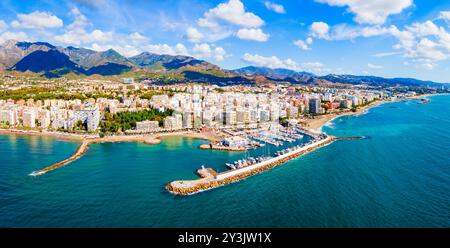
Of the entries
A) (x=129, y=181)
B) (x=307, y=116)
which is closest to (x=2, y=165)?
(x=129, y=181)

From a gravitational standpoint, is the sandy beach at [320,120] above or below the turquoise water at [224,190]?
above

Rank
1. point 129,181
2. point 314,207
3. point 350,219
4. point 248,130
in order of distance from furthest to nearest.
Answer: point 248,130
point 129,181
point 314,207
point 350,219

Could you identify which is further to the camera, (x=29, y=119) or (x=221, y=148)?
(x=29, y=119)

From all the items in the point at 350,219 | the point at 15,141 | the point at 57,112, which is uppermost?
the point at 57,112

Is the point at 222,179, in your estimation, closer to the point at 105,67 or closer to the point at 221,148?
the point at 221,148

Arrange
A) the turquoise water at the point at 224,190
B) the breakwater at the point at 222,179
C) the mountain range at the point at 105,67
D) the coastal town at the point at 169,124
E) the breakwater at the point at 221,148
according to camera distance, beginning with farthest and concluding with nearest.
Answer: the mountain range at the point at 105,67, the coastal town at the point at 169,124, the breakwater at the point at 221,148, the breakwater at the point at 222,179, the turquoise water at the point at 224,190

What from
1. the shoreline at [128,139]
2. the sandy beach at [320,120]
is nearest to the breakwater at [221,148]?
the shoreline at [128,139]

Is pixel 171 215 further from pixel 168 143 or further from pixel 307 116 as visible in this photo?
pixel 307 116

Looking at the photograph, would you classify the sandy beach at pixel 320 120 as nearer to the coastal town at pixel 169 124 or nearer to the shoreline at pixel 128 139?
the coastal town at pixel 169 124

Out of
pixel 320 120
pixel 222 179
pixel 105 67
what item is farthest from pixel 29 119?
pixel 105 67
